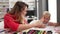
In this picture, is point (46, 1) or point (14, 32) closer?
point (14, 32)

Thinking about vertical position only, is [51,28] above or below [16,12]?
below

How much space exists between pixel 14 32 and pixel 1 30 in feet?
0.37

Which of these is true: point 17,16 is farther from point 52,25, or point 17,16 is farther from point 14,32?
point 52,25

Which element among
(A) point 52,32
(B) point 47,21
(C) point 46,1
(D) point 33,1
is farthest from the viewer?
(D) point 33,1

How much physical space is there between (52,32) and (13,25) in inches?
11.4

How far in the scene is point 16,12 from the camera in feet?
3.42

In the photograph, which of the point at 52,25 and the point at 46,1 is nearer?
the point at 52,25

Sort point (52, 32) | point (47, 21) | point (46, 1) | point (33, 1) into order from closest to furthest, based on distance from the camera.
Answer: point (52, 32), point (47, 21), point (46, 1), point (33, 1)

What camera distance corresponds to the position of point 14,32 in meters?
1.02

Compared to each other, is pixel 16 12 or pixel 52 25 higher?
pixel 16 12

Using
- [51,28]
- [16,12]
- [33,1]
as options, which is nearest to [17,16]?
[16,12]

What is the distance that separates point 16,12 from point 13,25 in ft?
0.36

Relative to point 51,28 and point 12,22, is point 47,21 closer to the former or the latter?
point 51,28

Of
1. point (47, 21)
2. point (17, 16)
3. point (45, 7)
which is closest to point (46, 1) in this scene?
point (45, 7)
